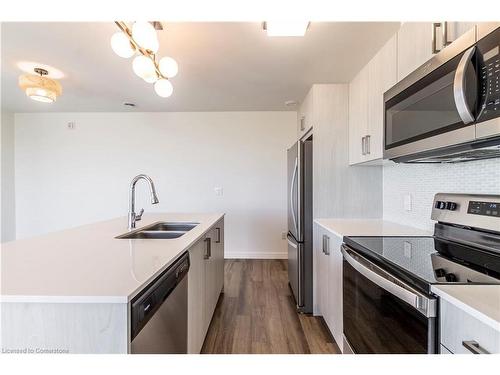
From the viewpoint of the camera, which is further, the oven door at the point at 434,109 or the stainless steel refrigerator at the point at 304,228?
the stainless steel refrigerator at the point at 304,228

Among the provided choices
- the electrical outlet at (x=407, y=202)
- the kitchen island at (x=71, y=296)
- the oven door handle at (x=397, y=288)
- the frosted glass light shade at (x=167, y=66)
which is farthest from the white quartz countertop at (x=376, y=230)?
the frosted glass light shade at (x=167, y=66)

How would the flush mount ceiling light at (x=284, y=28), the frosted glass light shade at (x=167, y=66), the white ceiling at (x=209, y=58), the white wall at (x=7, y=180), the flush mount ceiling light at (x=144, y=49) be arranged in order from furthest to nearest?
the white wall at (x=7, y=180)
the white ceiling at (x=209, y=58)
the frosted glass light shade at (x=167, y=66)
the flush mount ceiling light at (x=284, y=28)
the flush mount ceiling light at (x=144, y=49)

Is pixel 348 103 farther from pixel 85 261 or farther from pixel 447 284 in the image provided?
pixel 85 261

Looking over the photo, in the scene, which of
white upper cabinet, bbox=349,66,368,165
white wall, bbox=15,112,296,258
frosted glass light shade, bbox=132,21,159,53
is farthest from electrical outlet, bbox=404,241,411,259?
white wall, bbox=15,112,296,258

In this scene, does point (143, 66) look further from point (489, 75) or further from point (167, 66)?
point (489, 75)

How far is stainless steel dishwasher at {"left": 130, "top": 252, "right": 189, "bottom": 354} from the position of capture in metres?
0.82

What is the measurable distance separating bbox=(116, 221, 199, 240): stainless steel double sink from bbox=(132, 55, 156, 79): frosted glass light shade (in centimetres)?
106

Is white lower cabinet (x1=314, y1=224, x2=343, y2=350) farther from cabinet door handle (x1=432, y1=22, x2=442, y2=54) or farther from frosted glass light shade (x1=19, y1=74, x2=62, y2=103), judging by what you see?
frosted glass light shade (x1=19, y1=74, x2=62, y2=103)

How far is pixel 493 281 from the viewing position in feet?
2.77

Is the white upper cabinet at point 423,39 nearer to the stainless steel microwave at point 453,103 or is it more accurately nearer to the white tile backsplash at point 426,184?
the stainless steel microwave at point 453,103

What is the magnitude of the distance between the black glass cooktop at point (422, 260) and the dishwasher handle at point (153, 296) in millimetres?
896

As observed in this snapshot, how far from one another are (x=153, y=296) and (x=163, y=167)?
362 cm

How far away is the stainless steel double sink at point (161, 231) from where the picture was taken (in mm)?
1828
